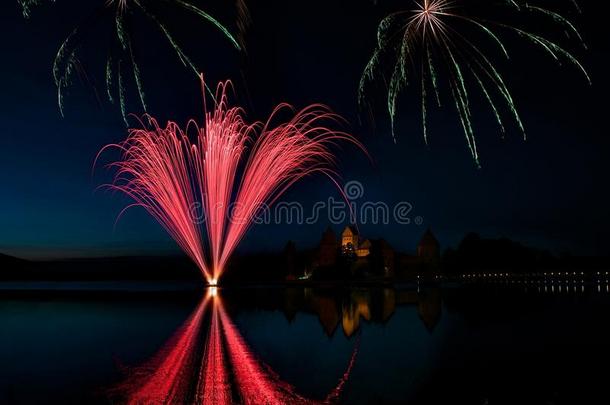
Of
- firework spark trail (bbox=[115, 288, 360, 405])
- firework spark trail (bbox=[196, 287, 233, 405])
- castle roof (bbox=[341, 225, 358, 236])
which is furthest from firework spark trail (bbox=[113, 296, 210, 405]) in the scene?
castle roof (bbox=[341, 225, 358, 236])

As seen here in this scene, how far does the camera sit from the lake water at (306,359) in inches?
362

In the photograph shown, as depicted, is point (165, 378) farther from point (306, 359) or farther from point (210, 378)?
point (306, 359)

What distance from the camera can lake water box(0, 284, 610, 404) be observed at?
9.20 meters

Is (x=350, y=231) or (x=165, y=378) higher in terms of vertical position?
(x=350, y=231)

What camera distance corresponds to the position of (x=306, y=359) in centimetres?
1257

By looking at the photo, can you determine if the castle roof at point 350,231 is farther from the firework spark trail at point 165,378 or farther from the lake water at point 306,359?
the firework spark trail at point 165,378

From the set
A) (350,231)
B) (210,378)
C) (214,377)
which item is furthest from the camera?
(350,231)

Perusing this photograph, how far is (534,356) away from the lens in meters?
13.2

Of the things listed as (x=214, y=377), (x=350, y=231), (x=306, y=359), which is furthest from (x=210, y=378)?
(x=350, y=231)

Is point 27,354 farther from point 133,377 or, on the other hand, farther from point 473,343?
point 473,343

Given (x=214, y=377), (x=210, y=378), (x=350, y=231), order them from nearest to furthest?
1. (x=210, y=378)
2. (x=214, y=377)
3. (x=350, y=231)

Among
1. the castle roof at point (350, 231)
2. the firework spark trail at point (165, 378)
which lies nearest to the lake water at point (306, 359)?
the firework spark trail at point (165, 378)

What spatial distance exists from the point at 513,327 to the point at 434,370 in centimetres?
858

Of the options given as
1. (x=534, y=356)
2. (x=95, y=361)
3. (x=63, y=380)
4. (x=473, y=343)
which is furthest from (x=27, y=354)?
(x=534, y=356)
